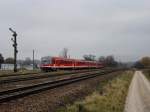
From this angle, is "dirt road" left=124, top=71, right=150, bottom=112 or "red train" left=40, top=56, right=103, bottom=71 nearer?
"dirt road" left=124, top=71, right=150, bottom=112

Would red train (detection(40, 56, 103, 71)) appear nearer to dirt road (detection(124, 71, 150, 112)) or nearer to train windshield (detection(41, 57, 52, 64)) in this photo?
train windshield (detection(41, 57, 52, 64))

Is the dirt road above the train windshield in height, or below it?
→ below

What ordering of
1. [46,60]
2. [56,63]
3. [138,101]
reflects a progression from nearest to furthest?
[138,101]
[46,60]
[56,63]

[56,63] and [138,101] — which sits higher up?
[56,63]

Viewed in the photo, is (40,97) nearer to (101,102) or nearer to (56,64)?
(101,102)

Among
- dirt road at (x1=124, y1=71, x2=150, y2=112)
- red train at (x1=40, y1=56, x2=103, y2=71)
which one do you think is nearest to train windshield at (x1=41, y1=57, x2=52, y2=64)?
red train at (x1=40, y1=56, x2=103, y2=71)

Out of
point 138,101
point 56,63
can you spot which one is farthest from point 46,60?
point 138,101

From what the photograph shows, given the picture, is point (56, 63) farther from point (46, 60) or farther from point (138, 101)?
point (138, 101)

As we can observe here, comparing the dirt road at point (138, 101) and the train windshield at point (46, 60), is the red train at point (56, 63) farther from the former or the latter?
the dirt road at point (138, 101)

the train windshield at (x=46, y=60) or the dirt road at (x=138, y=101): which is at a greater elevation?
the train windshield at (x=46, y=60)

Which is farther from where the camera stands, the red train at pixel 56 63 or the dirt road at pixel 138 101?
the red train at pixel 56 63

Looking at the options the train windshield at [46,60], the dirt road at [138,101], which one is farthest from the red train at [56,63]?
the dirt road at [138,101]

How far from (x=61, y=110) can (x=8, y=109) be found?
6.53 feet

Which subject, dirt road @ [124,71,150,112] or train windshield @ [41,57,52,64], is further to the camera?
train windshield @ [41,57,52,64]
